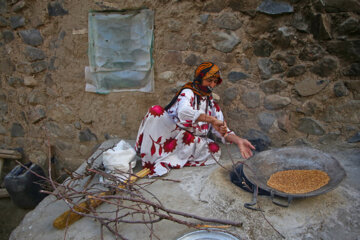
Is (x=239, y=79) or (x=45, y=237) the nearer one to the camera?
(x=45, y=237)

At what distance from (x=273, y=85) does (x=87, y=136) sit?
2290 millimetres

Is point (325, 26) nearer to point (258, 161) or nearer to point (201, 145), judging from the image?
point (258, 161)

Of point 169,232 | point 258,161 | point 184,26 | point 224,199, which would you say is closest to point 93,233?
point 169,232

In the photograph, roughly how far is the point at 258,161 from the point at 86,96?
2131 millimetres

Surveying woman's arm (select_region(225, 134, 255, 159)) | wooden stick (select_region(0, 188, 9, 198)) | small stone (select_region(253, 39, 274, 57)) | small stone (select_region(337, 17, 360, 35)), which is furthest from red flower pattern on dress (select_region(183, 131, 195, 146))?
wooden stick (select_region(0, 188, 9, 198))

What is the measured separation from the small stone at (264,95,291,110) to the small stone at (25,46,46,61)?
2.64m

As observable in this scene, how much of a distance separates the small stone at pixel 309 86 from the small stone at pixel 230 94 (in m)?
0.60

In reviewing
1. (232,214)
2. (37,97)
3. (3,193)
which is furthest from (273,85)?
(3,193)

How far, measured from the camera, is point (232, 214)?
1827 millimetres

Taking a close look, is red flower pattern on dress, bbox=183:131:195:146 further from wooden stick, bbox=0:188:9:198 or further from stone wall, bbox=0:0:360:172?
wooden stick, bbox=0:188:9:198

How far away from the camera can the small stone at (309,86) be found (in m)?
2.67

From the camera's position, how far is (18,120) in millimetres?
3744

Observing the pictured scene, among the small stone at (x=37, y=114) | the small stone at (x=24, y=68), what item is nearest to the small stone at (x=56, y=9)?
the small stone at (x=24, y=68)

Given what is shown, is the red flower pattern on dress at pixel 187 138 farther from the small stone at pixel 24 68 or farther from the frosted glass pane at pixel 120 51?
the small stone at pixel 24 68
